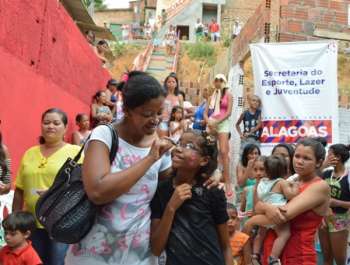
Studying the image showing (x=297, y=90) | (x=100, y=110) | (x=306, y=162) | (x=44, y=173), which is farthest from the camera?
(x=100, y=110)

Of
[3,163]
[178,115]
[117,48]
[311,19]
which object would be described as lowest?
[3,163]

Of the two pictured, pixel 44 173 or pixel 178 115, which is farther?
pixel 178 115

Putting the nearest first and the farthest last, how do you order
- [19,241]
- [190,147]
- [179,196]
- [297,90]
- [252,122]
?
[179,196] < [190,147] < [19,241] < [297,90] < [252,122]

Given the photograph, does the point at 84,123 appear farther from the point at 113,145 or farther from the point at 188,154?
the point at 113,145

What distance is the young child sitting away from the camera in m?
4.67

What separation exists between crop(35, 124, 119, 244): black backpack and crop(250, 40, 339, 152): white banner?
6923 mm

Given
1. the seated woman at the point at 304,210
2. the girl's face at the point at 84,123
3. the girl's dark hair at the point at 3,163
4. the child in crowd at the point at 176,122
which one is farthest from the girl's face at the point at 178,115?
the seated woman at the point at 304,210

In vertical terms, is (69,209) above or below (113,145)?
below

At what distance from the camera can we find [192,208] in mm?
3615

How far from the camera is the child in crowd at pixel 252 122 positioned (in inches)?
397

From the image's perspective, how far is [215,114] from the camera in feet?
34.9

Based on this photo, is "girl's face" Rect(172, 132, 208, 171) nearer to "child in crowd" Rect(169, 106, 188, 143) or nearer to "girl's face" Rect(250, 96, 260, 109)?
"girl's face" Rect(250, 96, 260, 109)

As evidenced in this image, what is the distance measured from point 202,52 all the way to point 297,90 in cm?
2593

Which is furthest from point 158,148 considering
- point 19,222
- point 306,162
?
point 19,222
